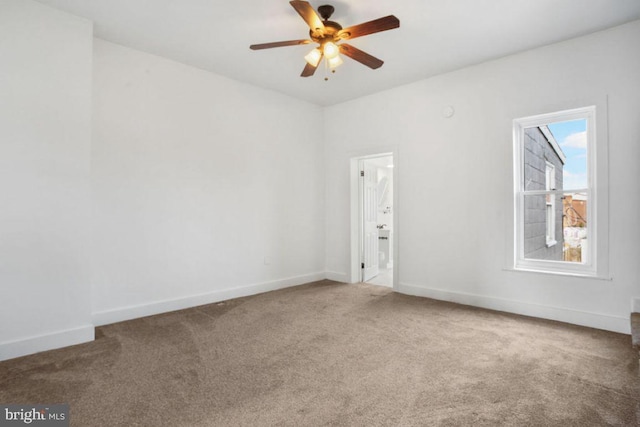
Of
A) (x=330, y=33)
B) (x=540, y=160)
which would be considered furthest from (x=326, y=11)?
(x=540, y=160)

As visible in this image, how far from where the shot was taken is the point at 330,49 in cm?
291

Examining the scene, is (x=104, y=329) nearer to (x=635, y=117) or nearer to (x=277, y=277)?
(x=277, y=277)

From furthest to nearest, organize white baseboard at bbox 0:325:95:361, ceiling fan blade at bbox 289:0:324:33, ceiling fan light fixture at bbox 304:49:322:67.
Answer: ceiling fan light fixture at bbox 304:49:322:67, white baseboard at bbox 0:325:95:361, ceiling fan blade at bbox 289:0:324:33

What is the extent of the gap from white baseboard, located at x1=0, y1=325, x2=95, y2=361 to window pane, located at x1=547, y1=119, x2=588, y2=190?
16.6ft

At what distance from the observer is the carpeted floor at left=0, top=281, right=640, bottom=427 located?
1.97 metres

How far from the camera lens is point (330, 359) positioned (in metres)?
2.70

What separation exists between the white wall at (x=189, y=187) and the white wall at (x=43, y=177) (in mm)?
354

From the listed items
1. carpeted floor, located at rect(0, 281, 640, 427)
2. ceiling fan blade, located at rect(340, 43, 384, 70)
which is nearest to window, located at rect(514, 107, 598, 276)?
carpeted floor, located at rect(0, 281, 640, 427)

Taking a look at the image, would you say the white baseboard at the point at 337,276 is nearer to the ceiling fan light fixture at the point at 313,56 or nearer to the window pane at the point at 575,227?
the window pane at the point at 575,227

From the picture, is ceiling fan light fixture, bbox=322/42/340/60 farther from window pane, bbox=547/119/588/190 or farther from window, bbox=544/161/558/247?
window, bbox=544/161/558/247

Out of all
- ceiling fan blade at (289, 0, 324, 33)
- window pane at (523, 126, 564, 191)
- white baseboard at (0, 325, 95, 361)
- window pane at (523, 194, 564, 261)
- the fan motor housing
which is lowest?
white baseboard at (0, 325, 95, 361)

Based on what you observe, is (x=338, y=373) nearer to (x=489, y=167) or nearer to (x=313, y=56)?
(x=313, y=56)

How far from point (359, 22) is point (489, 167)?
7.39 feet

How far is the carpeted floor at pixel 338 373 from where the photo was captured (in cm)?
197
